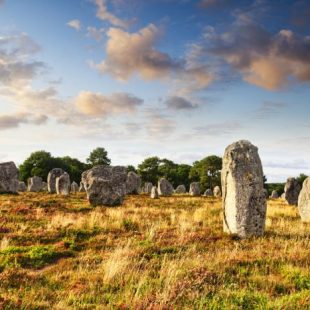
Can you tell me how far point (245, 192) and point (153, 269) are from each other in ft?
22.7

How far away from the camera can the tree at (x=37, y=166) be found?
9719 cm

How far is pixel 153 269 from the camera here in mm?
10820

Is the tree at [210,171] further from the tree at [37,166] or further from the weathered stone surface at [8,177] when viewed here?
the weathered stone surface at [8,177]

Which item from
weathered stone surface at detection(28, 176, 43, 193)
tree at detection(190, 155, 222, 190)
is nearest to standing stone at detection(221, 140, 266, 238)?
weathered stone surface at detection(28, 176, 43, 193)

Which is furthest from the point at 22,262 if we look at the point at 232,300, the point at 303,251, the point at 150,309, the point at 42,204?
the point at 42,204

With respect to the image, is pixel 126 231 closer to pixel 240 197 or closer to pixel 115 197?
pixel 240 197

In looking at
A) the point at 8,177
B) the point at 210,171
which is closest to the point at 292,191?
the point at 8,177

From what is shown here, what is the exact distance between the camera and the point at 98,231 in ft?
57.5

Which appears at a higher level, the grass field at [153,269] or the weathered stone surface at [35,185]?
the weathered stone surface at [35,185]

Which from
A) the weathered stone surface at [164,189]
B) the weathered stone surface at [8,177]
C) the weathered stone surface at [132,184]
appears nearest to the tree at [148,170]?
the weathered stone surface at [132,184]

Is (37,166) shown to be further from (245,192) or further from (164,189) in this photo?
(245,192)

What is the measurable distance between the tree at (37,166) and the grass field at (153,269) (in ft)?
Result: 268

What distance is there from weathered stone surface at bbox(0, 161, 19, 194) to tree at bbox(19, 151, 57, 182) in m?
54.9

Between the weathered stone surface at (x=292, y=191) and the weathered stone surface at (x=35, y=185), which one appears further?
the weathered stone surface at (x=35, y=185)
